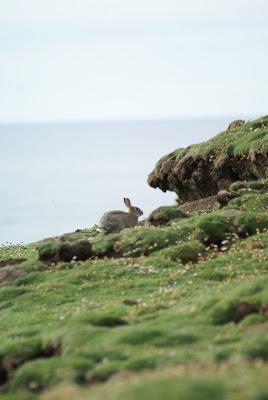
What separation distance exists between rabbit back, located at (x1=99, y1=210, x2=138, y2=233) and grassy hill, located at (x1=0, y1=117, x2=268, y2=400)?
3.68 m

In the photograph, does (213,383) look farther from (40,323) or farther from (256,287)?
(40,323)

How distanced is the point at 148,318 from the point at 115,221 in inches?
752

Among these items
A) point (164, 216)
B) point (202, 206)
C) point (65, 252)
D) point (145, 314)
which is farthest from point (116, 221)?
point (145, 314)

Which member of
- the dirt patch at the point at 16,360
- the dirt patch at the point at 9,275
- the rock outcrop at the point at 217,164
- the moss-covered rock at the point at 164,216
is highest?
the rock outcrop at the point at 217,164

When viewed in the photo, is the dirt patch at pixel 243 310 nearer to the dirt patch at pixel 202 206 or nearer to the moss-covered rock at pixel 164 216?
the moss-covered rock at pixel 164 216

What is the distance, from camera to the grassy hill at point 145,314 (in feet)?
55.0

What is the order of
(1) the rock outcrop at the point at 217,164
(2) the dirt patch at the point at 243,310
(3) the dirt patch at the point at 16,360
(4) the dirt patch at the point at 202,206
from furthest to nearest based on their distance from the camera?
1. (1) the rock outcrop at the point at 217,164
2. (4) the dirt patch at the point at 202,206
3. (2) the dirt patch at the point at 243,310
4. (3) the dirt patch at the point at 16,360

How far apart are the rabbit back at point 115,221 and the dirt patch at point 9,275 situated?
9.17 metres

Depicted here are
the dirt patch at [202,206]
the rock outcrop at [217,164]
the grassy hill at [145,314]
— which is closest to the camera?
the grassy hill at [145,314]

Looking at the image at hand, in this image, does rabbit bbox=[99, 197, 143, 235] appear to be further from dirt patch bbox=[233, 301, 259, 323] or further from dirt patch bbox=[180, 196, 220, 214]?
dirt patch bbox=[233, 301, 259, 323]

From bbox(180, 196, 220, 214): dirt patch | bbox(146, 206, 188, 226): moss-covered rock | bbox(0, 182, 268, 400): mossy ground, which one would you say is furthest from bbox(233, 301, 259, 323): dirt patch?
bbox(180, 196, 220, 214): dirt patch

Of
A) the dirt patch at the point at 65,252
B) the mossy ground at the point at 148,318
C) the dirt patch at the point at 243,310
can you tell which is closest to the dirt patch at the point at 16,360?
the mossy ground at the point at 148,318

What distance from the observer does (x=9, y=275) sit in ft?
110

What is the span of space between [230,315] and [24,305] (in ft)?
30.5
